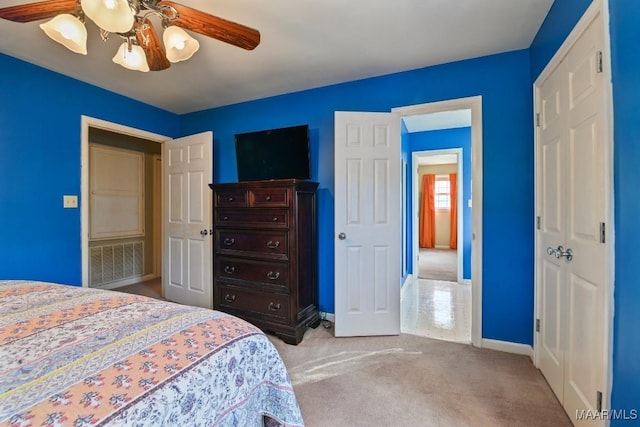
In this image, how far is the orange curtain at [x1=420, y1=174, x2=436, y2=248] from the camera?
8.08 meters

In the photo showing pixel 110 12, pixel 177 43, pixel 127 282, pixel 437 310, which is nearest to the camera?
pixel 110 12

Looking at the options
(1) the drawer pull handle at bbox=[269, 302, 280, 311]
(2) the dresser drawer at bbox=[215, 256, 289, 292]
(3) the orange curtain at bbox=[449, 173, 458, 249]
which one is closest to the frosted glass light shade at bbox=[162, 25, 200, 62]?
(2) the dresser drawer at bbox=[215, 256, 289, 292]

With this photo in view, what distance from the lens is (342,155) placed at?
103 inches

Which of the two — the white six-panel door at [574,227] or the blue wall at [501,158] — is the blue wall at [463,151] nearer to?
the blue wall at [501,158]

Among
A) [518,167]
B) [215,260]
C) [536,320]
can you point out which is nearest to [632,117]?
[518,167]

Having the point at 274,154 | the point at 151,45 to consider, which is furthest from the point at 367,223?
the point at 151,45

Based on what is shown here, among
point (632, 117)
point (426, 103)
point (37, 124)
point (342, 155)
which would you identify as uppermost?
point (426, 103)

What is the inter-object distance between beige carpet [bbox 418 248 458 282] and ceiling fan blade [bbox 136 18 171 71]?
4590mm

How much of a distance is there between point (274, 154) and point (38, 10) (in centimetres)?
185

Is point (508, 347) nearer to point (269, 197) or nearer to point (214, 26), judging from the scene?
point (269, 197)

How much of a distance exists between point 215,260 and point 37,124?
6.34ft

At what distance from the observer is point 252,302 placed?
265cm

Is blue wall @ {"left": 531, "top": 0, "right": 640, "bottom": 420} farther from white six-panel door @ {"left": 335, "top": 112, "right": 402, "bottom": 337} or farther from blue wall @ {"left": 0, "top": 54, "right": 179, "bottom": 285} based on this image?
blue wall @ {"left": 0, "top": 54, "right": 179, "bottom": 285}

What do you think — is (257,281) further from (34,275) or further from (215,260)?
(34,275)
